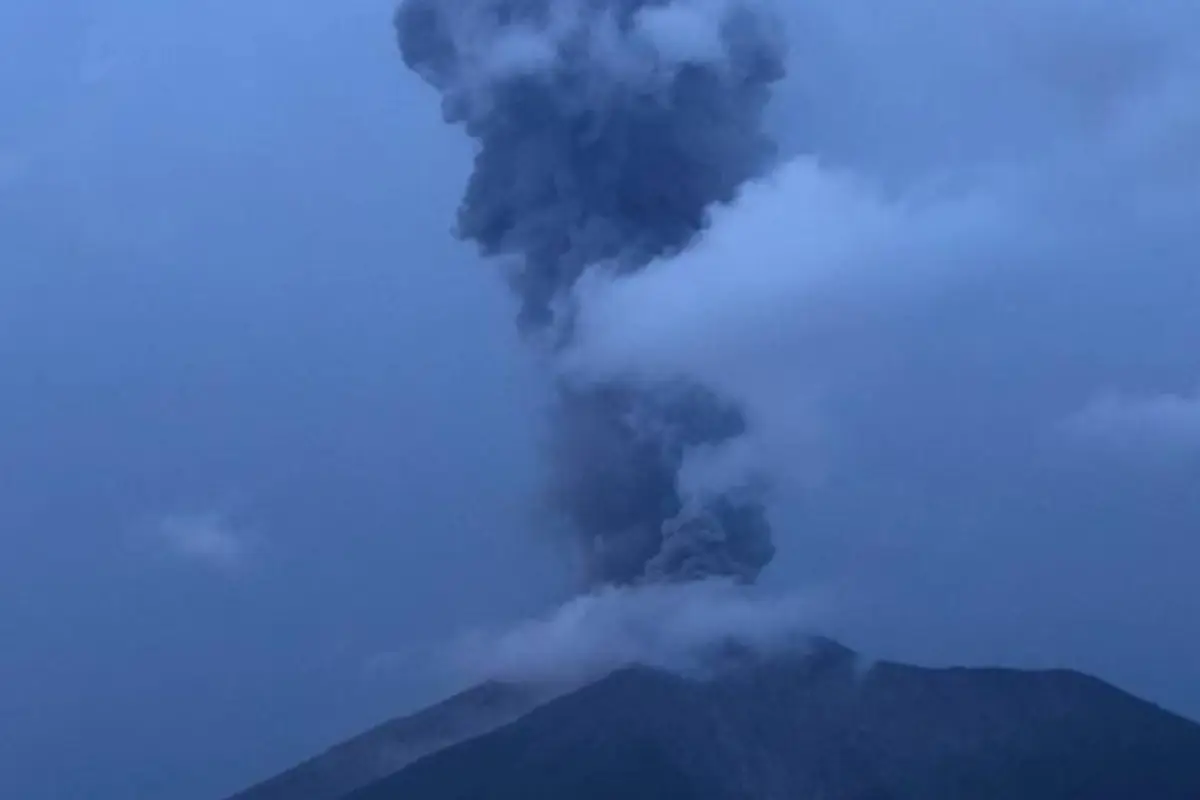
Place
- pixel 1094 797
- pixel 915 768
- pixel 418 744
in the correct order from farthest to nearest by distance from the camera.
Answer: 1. pixel 418 744
2. pixel 915 768
3. pixel 1094 797

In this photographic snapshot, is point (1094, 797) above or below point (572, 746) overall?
below

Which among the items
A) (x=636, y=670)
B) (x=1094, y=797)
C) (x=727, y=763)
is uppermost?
(x=636, y=670)

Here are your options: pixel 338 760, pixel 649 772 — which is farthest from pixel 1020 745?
pixel 338 760

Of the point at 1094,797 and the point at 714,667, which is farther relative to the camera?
the point at 714,667

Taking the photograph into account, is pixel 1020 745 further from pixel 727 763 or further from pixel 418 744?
pixel 418 744
